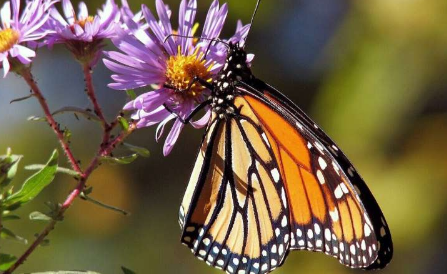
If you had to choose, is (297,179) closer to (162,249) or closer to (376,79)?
(376,79)

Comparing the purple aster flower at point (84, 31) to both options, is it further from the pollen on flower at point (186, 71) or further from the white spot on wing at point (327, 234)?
the white spot on wing at point (327, 234)

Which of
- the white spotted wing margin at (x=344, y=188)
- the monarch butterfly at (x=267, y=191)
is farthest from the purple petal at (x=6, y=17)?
the white spotted wing margin at (x=344, y=188)

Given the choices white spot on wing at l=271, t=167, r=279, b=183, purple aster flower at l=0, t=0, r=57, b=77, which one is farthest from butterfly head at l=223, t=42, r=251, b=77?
purple aster flower at l=0, t=0, r=57, b=77

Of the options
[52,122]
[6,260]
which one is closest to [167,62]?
[52,122]

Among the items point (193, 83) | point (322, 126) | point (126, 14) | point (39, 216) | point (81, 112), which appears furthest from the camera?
point (322, 126)

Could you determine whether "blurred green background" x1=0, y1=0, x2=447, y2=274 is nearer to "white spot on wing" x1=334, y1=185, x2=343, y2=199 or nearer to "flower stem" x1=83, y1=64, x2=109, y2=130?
"flower stem" x1=83, y1=64, x2=109, y2=130

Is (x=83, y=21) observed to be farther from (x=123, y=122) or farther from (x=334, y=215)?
(x=334, y=215)

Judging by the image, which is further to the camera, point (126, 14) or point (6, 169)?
point (126, 14)
